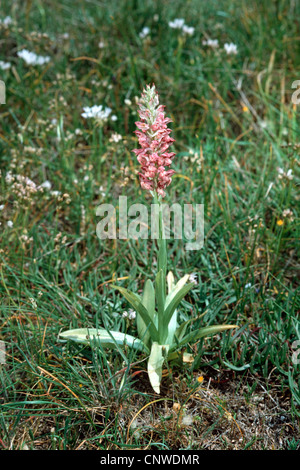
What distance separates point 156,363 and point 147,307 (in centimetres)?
27

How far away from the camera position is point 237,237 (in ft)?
9.29

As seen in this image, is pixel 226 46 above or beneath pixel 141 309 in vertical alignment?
above

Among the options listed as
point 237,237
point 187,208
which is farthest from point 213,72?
point 237,237

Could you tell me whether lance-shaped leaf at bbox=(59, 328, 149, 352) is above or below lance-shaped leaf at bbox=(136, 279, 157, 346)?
below

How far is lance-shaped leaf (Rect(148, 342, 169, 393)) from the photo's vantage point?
6.90 ft

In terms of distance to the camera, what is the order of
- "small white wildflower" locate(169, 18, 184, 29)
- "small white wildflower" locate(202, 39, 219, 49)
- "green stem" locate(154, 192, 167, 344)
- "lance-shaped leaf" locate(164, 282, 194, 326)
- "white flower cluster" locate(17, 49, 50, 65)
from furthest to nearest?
1. "small white wildflower" locate(169, 18, 184, 29)
2. "small white wildflower" locate(202, 39, 219, 49)
3. "white flower cluster" locate(17, 49, 50, 65)
4. "lance-shaped leaf" locate(164, 282, 194, 326)
5. "green stem" locate(154, 192, 167, 344)

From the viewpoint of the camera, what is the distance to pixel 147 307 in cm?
228

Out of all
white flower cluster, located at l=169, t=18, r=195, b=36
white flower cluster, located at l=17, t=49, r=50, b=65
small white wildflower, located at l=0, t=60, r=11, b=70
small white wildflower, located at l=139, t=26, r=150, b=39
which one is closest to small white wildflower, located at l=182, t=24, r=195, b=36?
white flower cluster, located at l=169, t=18, r=195, b=36

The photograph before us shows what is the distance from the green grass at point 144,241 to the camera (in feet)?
7.07

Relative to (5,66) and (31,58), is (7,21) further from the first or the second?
(31,58)

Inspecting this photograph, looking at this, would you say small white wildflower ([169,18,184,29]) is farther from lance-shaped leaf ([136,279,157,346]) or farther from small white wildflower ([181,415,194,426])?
small white wildflower ([181,415,194,426])

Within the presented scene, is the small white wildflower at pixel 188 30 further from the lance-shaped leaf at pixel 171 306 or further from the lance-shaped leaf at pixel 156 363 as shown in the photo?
the lance-shaped leaf at pixel 156 363

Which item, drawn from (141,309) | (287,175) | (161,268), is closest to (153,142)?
(161,268)

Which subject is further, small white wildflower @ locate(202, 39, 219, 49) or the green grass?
small white wildflower @ locate(202, 39, 219, 49)
